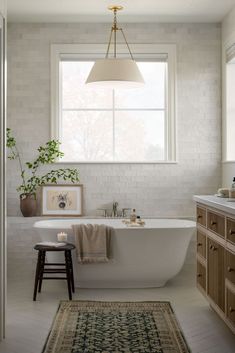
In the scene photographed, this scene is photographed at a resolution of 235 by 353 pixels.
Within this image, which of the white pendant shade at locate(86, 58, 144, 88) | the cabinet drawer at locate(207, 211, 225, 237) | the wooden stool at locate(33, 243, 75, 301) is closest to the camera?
the cabinet drawer at locate(207, 211, 225, 237)

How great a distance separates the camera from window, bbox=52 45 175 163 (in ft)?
23.1

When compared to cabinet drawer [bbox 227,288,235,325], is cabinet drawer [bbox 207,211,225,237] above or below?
above

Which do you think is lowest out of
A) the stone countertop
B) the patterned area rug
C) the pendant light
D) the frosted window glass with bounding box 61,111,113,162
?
the patterned area rug

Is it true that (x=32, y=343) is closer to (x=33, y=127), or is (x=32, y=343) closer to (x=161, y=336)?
(x=161, y=336)

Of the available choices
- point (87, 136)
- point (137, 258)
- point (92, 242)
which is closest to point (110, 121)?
point (87, 136)


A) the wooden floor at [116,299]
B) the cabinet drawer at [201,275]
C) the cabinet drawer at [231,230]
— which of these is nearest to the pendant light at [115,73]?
the cabinet drawer at [201,275]

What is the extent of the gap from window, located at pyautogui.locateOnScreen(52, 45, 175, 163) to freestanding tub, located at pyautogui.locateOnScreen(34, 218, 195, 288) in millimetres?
1550

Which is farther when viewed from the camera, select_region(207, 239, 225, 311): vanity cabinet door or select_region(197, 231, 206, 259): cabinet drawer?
select_region(197, 231, 206, 259): cabinet drawer

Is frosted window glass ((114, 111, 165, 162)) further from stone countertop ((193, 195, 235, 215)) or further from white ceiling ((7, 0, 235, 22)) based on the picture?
stone countertop ((193, 195, 235, 215))

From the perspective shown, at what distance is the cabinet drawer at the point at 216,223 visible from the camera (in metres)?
4.15

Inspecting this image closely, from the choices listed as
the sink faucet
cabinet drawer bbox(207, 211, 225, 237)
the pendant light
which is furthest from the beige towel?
the pendant light

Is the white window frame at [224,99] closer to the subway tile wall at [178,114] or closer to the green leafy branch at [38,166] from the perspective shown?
the subway tile wall at [178,114]

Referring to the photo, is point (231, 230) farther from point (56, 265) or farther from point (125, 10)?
point (125, 10)

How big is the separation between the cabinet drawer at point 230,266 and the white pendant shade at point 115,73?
248 centimetres
